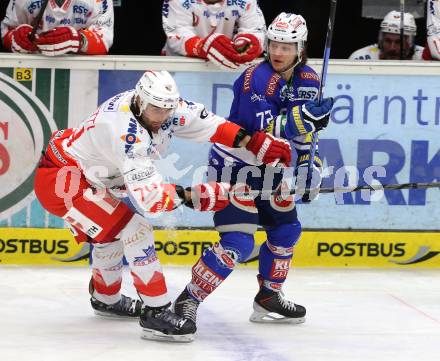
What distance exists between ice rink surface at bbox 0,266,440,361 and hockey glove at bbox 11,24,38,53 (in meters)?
1.16

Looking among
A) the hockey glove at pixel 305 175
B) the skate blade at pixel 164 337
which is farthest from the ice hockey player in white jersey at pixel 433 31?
the skate blade at pixel 164 337

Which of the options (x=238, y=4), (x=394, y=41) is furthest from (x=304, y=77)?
(x=394, y=41)

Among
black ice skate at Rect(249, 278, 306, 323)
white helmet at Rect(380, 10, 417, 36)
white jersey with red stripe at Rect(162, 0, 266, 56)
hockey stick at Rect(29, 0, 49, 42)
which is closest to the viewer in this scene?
black ice skate at Rect(249, 278, 306, 323)

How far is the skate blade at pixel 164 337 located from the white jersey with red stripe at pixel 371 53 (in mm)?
2739

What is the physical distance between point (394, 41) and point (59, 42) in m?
2.02

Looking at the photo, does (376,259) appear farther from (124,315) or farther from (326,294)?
(124,315)

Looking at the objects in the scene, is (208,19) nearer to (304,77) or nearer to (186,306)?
(304,77)

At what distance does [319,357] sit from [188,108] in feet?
3.82

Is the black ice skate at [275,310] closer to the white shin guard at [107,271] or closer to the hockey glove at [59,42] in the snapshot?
the white shin guard at [107,271]

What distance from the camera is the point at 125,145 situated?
4414 mm

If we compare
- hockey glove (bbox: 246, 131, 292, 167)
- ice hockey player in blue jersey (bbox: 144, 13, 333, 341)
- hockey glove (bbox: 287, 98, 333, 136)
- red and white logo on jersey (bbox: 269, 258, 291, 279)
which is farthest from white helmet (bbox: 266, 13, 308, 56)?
red and white logo on jersey (bbox: 269, 258, 291, 279)

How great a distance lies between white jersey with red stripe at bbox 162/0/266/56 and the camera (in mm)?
6277

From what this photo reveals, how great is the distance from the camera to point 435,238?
20.7 ft

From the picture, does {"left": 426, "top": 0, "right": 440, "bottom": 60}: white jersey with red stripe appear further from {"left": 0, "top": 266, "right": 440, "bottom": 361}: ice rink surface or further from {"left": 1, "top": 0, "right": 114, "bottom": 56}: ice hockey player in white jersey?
{"left": 1, "top": 0, "right": 114, "bottom": 56}: ice hockey player in white jersey
